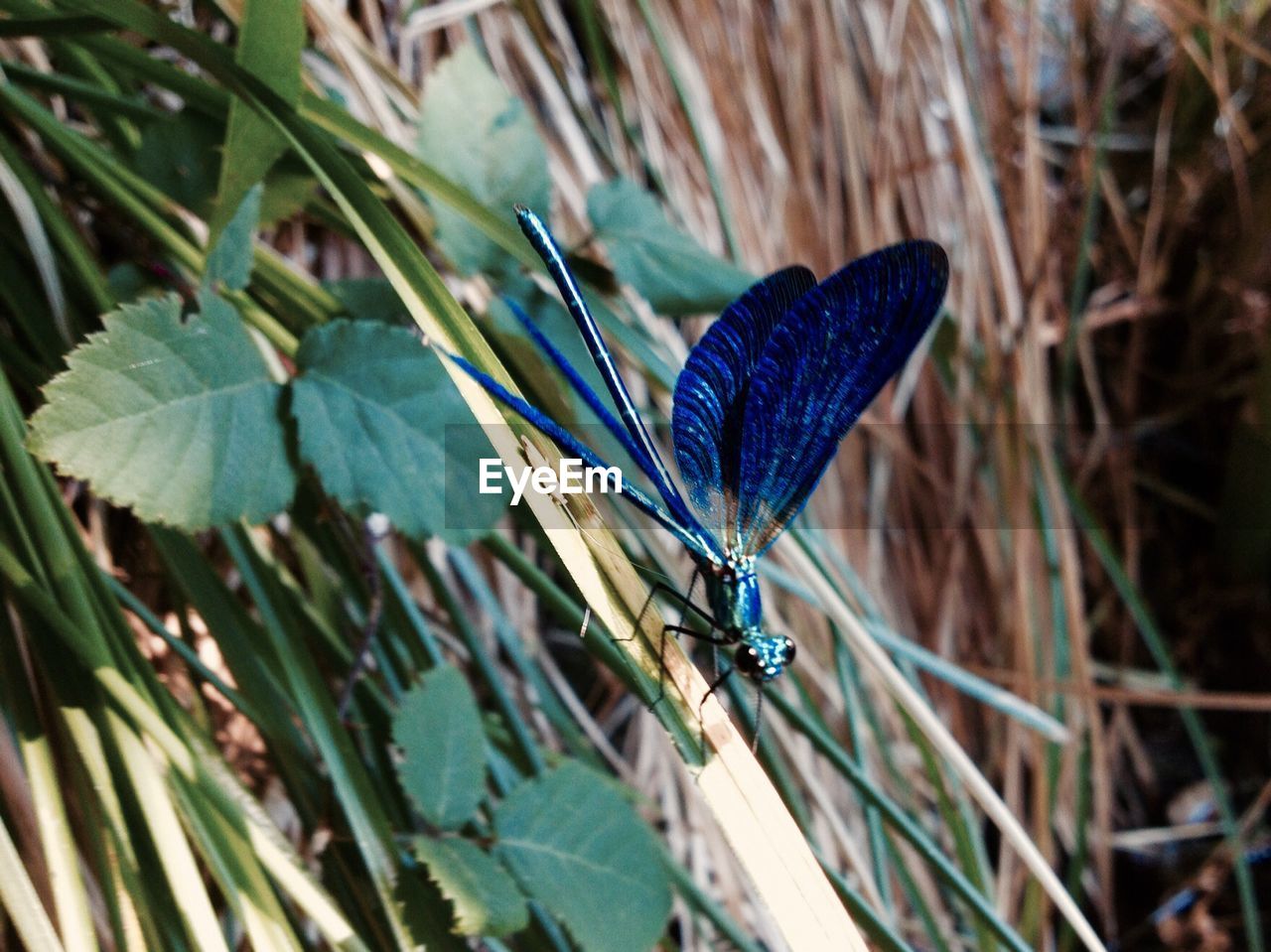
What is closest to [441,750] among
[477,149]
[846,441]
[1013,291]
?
[477,149]

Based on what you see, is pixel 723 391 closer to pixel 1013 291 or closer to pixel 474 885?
pixel 474 885

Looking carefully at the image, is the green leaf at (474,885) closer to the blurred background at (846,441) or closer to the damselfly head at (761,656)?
the blurred background at (846,441)

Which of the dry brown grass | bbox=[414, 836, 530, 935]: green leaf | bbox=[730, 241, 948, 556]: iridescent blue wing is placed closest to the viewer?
bbox=[730, 241, 948, 556]: iridescent blue wing

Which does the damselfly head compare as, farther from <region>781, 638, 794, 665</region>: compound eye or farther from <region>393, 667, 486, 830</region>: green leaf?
<region>393, 667, 486, 830</region>: green leaf

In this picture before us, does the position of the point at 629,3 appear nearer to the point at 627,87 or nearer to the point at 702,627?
the point at 627,87

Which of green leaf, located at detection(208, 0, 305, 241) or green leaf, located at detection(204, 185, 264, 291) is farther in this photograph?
green leaf, located at detection(204, 185, 264, 291)

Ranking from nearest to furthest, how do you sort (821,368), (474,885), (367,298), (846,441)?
(821,368)
(474,885)
(367,298)
(846,441)

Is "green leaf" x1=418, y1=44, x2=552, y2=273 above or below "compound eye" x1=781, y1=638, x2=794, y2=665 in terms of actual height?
above

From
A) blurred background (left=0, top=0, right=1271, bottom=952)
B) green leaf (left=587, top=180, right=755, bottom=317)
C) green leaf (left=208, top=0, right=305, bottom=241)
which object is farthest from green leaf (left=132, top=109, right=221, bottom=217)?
green leaf (left=587, top=180, right=755, bottom=317)
